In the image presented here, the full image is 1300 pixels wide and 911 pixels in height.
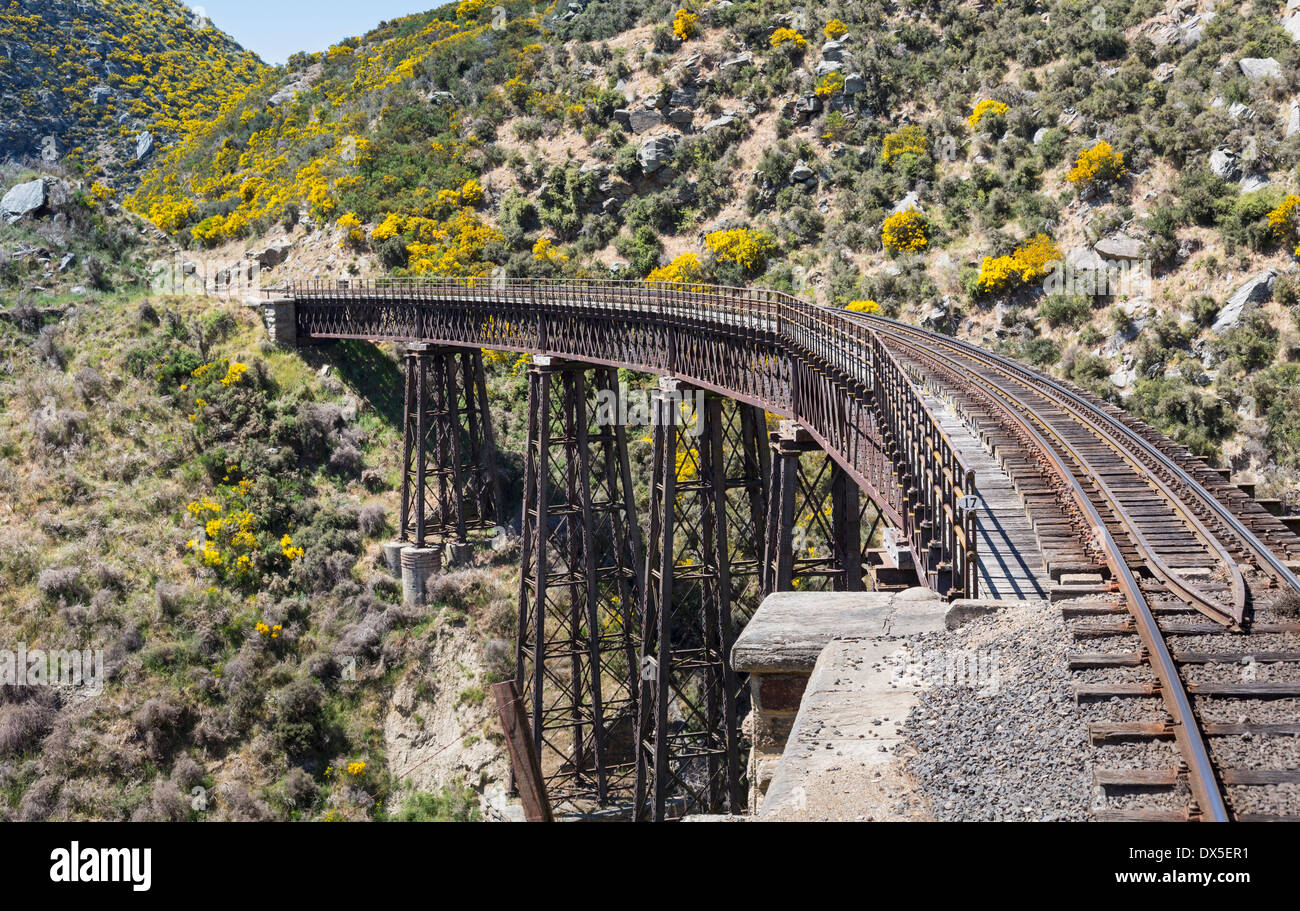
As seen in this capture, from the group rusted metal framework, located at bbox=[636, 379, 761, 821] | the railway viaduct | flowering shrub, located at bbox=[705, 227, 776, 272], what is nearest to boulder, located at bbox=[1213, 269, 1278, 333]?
the railway viaduct

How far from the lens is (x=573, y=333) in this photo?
25.3 meters

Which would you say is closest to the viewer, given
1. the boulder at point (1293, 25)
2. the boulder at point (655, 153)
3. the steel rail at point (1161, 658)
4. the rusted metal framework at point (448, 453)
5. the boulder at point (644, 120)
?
the steel rail at point (1161, 658)

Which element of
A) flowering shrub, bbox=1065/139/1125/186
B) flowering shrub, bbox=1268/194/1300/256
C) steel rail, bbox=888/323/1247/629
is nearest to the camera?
steel rail, bbox=888/323/1247/629

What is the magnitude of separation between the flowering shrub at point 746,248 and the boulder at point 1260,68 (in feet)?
53.5

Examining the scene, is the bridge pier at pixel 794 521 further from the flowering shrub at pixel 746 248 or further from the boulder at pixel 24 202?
the boulder at pixel 24 202

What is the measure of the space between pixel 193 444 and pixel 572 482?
54.4 ft

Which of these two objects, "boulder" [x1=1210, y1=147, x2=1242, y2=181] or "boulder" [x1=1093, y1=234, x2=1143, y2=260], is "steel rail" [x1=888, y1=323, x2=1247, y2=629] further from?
"boulder" [x1=1210, y1=147, x2=1242, y2=181]

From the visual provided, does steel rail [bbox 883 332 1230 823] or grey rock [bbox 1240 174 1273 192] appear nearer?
steel rail [bbox 883 332 1230 823]

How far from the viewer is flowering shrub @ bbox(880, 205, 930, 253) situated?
127 feet

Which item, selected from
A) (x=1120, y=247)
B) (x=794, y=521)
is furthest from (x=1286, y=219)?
(x=794, y=521)

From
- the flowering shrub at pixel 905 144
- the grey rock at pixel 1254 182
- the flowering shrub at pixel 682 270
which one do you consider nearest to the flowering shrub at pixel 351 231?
the flowering shrub at pixel 682 270

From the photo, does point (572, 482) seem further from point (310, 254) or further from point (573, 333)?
point (310, 254)

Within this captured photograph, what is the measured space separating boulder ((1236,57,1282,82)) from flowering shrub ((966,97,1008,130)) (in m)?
8.24

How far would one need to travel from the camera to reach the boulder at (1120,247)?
32.4m
